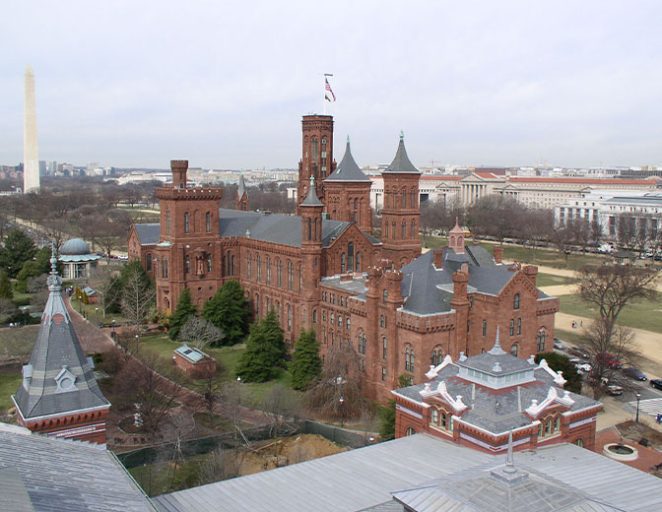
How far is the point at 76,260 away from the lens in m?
94.4

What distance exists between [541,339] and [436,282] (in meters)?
10.0

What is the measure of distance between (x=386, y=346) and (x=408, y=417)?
14.4 meters

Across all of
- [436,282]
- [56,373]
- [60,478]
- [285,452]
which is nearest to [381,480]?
[60,478]

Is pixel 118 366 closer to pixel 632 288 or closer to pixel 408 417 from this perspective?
pixel 408 417

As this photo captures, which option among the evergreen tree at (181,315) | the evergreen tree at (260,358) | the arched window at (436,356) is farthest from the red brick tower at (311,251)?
the arched window at (436,356)

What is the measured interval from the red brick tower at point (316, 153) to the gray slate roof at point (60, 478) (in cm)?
5419

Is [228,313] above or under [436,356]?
under

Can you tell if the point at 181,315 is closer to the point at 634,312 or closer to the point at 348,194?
the point at 348,194

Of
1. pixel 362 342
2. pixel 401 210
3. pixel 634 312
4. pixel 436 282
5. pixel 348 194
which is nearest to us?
pixel 436 282

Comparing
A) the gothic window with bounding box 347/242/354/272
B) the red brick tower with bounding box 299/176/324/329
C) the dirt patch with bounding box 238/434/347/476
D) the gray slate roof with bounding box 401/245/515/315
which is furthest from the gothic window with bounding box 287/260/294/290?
the dirt patch with bounding box 238/434/347/476

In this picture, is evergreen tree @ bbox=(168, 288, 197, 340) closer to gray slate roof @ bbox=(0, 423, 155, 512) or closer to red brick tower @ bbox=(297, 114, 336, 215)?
red brick tower @ bbox=(297, 114, 336, 215)

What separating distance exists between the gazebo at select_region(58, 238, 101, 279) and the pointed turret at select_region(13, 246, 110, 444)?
71200 millimetres

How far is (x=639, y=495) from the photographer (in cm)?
2403

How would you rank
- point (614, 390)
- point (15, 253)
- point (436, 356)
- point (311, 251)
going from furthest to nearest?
point (15, 253), point (311, 251), point (614, 390), point (436, 356)
